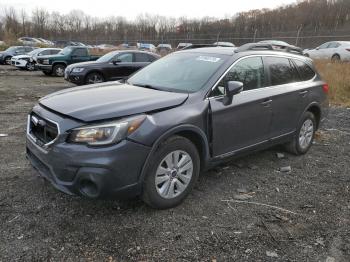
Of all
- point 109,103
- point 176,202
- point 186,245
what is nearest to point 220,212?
point 176,202

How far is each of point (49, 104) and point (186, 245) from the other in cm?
199

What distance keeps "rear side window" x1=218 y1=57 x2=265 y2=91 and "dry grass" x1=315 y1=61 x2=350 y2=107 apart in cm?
699

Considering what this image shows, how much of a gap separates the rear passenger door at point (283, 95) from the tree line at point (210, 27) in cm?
2477

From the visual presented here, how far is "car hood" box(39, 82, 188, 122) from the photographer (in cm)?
354

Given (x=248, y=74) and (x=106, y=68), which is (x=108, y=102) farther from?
(x=106, y=68)

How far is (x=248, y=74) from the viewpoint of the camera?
15.9 ft

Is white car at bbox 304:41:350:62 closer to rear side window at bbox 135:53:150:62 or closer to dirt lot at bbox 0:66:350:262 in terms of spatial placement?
Result: rear side window at bbox 135:53:150:62

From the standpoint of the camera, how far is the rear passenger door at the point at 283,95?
17.0 feet

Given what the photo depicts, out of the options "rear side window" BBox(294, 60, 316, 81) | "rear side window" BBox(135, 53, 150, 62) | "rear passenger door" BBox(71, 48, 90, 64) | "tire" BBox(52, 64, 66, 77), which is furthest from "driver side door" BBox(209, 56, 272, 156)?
"tire" BBox(52, 64, 66, 77)

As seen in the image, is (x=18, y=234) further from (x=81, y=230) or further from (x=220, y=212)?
(x=220, y=212)

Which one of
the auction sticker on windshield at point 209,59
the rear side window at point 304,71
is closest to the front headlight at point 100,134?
the auction sticker on windshield at point 209,59

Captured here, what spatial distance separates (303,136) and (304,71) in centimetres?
103

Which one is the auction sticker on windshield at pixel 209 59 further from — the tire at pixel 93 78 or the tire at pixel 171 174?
the tire at pixel 93 78

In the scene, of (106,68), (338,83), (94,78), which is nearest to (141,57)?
(106,68)
